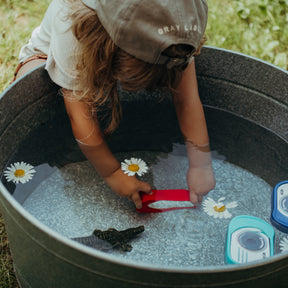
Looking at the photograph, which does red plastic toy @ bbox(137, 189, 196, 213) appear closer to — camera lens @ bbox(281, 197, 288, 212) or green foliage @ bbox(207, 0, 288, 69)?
camera lens @ bbox(281, 197, 288, 212)

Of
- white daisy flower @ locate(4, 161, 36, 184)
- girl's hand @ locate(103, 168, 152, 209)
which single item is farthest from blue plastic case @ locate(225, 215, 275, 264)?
white daisy flower @ locate(4, 161, 36, 184)

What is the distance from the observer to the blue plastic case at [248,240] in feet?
3.43

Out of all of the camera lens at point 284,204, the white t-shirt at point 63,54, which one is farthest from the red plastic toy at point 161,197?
the white t-shirt at point 63,54

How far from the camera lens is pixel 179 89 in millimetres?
1323

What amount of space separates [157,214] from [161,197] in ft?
0.18

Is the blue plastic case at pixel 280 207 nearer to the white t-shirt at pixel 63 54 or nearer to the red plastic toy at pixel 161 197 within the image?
the red plastic toy at pixel 161 197

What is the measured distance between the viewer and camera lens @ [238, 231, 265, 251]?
3.52 ft

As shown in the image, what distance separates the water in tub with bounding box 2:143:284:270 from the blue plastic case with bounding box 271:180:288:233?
19 mm

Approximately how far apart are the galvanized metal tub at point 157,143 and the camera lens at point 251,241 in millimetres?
227

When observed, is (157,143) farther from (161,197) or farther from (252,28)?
(252,28)

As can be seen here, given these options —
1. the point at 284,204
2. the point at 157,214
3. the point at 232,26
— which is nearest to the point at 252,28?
the point at 232,26

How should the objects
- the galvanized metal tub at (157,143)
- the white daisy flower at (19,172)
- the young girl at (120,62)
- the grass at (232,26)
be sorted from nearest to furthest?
the galvanized metal tub at (157,143) < the young girl at (120,62) < the white daisy flower at (19,172) < the grass at (232,26)

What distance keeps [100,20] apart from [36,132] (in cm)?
47

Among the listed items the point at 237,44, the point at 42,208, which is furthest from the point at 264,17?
the point at 42,208
